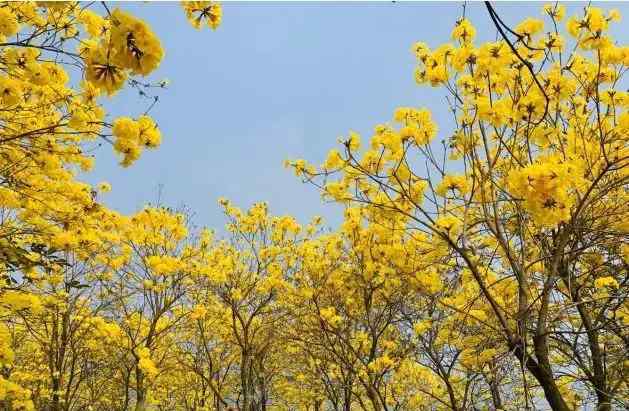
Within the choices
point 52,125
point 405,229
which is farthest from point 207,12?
point 405,229

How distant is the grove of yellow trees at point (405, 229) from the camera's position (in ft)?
9.30

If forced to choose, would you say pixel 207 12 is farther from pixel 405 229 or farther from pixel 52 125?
pixel 405 229

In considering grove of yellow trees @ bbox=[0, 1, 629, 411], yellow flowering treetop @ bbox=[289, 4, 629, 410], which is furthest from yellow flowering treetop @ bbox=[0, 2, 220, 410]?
yellow flowering treetop @ bbox=[289, 4, 629, 410]

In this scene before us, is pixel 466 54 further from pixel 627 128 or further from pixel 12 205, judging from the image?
pixel 12 205

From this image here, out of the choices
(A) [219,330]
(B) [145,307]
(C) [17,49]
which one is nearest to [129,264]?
(B) [145,307]

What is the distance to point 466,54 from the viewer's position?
3.57m

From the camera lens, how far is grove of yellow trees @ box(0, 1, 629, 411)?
9.30 feet

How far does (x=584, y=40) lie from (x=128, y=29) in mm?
2988

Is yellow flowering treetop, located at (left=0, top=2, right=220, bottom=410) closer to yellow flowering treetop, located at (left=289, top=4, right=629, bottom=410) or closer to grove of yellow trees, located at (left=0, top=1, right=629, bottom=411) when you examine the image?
grove of yellow trees, located at (left=0, top=1, right=629, bottom=411)

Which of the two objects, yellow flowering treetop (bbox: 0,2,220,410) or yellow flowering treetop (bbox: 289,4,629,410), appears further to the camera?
yellow flowering treetop (bbox: 289,4,629,410)

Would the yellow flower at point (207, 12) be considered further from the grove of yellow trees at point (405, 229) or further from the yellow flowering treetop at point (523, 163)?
the yellow flowering treetop at point (523, 163)

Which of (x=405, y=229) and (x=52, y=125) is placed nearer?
(x=52, y=125)

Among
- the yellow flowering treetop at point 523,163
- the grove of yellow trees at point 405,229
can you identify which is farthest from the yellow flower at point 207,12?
the yellow flowering treetop at point 523,163

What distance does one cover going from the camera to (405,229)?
4180 millimetres
